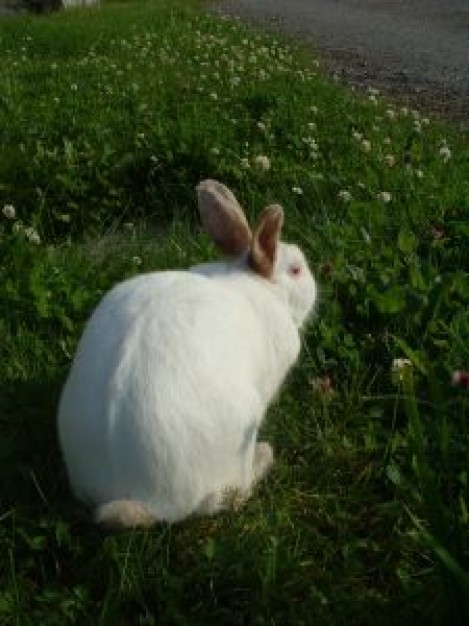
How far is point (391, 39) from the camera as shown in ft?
49.8

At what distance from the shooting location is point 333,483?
11.7ft

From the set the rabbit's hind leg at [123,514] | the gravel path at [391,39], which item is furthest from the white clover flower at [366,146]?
the rabbit's hind leg at [123,514]

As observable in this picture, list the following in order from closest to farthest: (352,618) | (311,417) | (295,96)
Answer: (352,618)
(311,417)
(295,96)

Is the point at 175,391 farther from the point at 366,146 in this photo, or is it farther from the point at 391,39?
the point at 391,39

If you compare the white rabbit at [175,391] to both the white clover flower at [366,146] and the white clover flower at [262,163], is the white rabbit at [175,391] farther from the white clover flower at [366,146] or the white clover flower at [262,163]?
the white clover flower at [366,146]

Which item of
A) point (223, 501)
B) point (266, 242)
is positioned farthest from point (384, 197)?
point (223, 501)

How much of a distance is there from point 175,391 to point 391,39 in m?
13.1

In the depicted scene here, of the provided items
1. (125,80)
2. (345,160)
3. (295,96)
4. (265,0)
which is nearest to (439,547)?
(345,160)

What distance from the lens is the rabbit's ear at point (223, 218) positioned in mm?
3496

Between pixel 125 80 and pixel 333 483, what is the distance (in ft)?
20.8

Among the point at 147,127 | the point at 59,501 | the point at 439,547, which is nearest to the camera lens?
the point at 439,547

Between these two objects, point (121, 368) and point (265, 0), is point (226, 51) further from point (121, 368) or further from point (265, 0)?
point (265, 0)

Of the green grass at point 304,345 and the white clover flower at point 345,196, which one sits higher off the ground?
the white clover flower at point 345,196

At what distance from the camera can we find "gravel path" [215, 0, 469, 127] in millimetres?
10984
